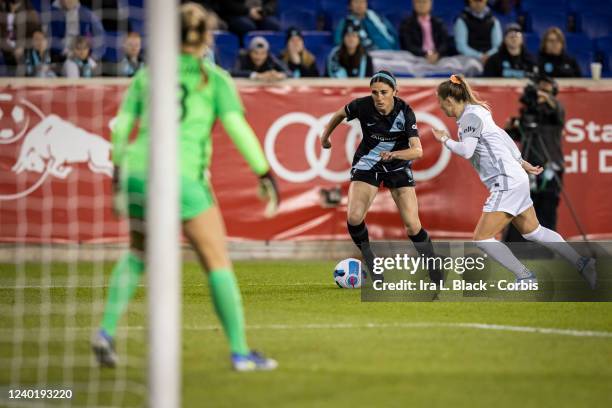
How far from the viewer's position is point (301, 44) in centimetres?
1706

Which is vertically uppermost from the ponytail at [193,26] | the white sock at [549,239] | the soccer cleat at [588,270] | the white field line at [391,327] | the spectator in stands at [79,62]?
the ponytail at [193,26]

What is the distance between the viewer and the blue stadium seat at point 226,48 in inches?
701

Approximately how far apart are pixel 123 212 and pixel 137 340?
155cm

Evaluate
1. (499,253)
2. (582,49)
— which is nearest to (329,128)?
(499,253)

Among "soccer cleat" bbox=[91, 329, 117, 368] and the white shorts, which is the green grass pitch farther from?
the white shorts

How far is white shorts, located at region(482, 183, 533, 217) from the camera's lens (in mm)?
11078

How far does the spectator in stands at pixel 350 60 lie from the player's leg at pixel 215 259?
996 cm

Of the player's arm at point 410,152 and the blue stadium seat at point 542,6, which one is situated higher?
the blue stadium seat at point 542,6

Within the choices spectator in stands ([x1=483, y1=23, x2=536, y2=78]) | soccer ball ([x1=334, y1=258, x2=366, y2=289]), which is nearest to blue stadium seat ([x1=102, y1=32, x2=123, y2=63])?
spectator in stands ([x1=483, y1=23, x2=536, y2=78])

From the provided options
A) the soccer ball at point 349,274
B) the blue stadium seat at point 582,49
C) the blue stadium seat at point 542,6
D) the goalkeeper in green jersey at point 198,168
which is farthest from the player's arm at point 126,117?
the blue stadium seat at point 542,6

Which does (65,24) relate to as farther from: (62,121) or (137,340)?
(137,340)

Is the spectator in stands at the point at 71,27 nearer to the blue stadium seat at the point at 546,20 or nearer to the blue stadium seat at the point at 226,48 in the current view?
the blue stadium seat at the point at 226,48

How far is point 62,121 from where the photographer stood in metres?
15.5

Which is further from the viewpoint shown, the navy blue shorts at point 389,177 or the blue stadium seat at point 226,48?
the blue stadium seat at point 226,48
